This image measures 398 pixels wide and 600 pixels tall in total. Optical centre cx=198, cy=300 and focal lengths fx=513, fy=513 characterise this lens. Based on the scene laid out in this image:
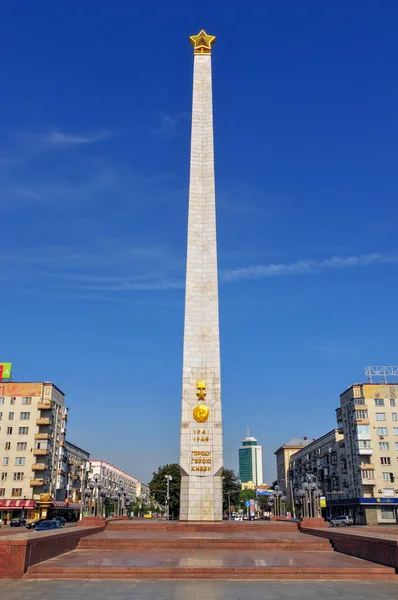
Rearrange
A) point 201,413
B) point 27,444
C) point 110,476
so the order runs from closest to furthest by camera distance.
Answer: point 201,413, point 27,444, point 110,476

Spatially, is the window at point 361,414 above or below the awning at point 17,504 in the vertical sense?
above

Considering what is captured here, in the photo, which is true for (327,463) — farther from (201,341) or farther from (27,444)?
(201,341)

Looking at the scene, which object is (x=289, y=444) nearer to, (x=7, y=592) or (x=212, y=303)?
(x=212, y=303)

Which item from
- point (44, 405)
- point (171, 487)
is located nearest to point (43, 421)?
point (44, 405)

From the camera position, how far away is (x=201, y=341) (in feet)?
86.3

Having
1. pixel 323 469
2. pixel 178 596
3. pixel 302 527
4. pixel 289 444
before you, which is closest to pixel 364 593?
pixel 178 596

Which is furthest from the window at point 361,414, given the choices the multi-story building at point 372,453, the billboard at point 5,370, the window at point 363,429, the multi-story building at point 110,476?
the multi-story building at point 110,476

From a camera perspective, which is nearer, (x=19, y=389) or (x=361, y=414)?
(x=361, y=414)

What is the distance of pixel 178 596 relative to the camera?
8.43 m

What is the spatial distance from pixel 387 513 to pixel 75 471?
4421 centimetres

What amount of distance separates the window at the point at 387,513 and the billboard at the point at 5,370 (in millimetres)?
44741

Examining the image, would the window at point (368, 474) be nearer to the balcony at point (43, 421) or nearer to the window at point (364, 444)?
the window at point (364, 444)

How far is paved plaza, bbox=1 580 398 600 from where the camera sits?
8445 millimetres

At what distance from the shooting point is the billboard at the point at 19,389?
60625 mm
